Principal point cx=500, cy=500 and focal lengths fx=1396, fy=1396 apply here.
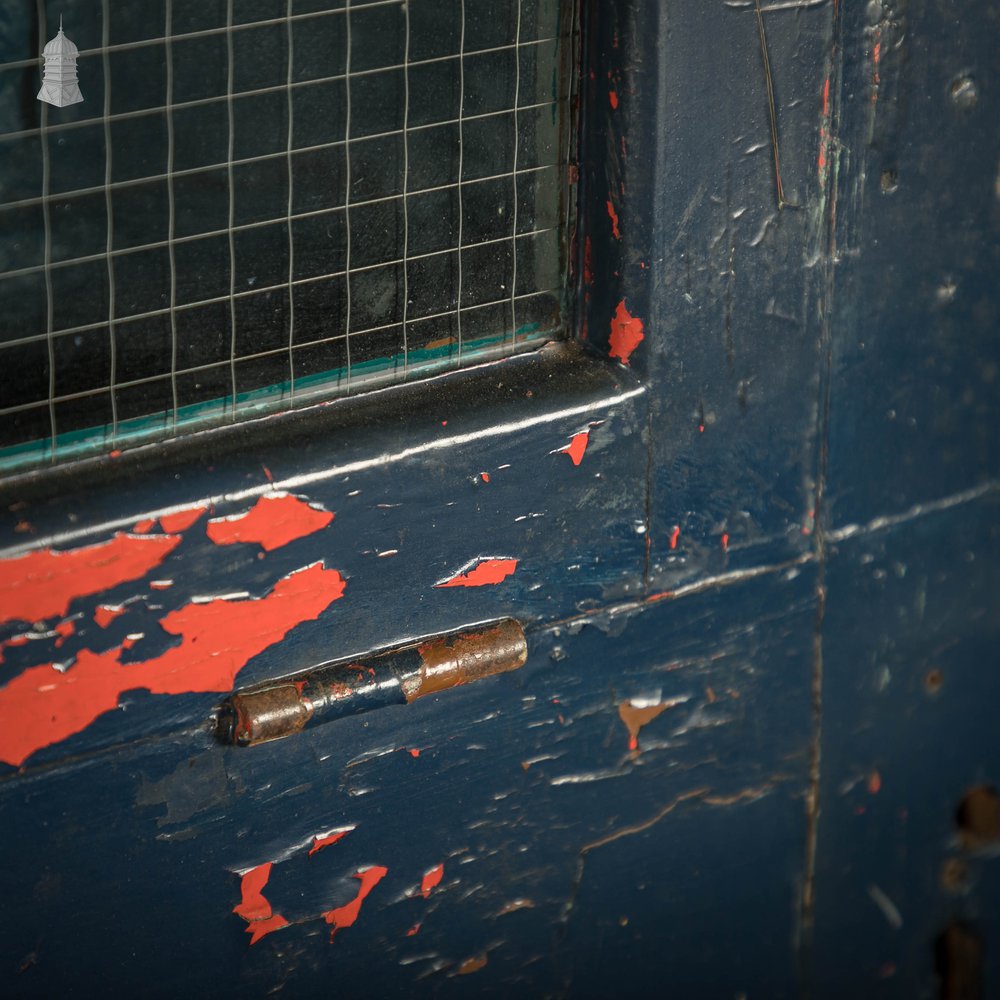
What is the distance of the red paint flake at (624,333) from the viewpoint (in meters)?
1.64

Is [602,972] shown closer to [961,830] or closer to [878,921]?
[878,921]

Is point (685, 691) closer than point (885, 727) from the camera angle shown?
Yes

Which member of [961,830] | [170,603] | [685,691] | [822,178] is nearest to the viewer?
[170,603]

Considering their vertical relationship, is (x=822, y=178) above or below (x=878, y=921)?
above

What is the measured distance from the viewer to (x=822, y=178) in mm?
1679

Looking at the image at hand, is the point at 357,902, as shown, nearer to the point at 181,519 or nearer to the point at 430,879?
the point at 430,879

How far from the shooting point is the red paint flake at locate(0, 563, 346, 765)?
4.49 feet

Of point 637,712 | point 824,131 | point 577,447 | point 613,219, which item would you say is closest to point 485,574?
point 577,447

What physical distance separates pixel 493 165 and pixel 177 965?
956 millimetres

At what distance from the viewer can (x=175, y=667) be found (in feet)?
4.74

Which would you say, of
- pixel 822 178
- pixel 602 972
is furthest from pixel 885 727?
pixel 822 178

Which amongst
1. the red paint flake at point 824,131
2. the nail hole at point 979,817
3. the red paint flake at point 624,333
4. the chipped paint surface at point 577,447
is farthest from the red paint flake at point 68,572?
the nail hole at point 979,817

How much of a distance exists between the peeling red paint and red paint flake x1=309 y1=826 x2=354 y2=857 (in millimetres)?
56

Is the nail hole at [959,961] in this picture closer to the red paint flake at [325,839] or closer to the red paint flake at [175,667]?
the red paint flake at [325,839]
